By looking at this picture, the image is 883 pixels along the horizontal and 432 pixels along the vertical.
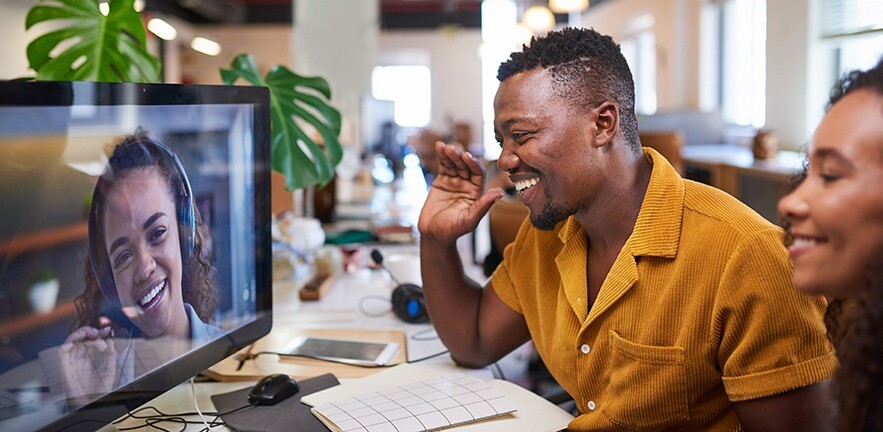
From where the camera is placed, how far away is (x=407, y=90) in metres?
14.5

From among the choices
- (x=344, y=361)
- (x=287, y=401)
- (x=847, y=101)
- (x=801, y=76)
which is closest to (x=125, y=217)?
(x=287, y=401)

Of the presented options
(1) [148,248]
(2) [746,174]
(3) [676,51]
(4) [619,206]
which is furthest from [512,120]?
(3) [676,51]

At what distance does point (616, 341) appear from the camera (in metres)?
1.20

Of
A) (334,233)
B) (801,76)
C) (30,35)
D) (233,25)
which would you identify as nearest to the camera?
(30,35)

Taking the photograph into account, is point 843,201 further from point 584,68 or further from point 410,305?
point 410,305

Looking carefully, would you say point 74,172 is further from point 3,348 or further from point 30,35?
point 30,35

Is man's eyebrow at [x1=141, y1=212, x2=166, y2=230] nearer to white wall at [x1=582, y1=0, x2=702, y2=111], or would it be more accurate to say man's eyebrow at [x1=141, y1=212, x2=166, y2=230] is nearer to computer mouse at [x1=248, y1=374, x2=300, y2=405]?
computer mouse at [x1=248, y1=374, x2=300, y2=405]

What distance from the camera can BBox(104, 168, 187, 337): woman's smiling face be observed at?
975mm

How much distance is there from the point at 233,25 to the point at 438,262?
42.0ft

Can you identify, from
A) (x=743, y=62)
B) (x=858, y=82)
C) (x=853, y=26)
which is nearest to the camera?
(x=858, y=82)

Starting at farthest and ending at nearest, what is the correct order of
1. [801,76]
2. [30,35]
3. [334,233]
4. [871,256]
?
[801,76] < [334,233] < [30,35] < [871,256]

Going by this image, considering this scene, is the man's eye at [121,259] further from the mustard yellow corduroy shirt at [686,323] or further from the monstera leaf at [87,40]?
the monstera leaf at [87,40]

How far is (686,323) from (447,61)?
1310cm

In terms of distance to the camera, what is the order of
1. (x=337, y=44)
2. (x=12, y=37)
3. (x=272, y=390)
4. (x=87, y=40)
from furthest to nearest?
(x=337, y=44) → (x=12, y=37) → (x=87, y=40) → (x=272, y=390)
